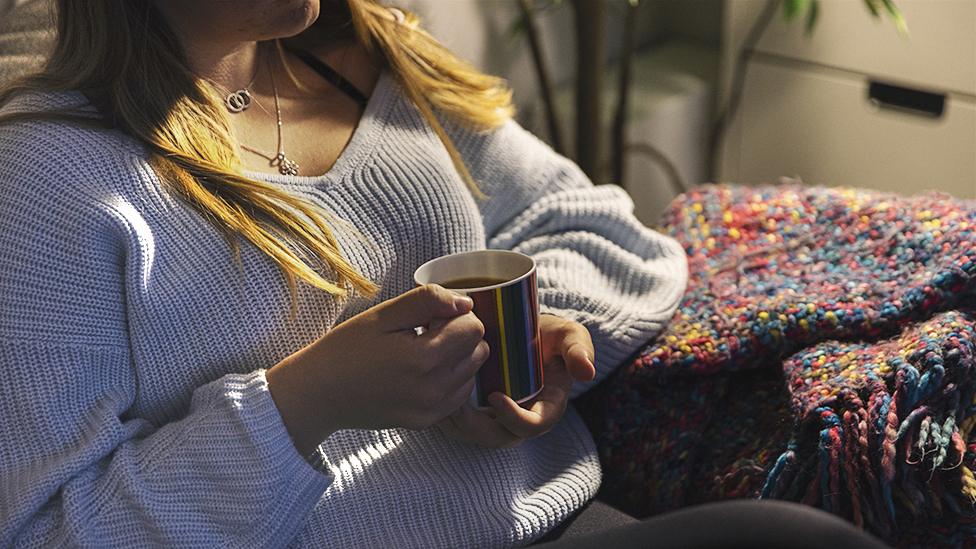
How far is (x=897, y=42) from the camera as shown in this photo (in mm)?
1676

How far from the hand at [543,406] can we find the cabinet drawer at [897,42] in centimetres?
100

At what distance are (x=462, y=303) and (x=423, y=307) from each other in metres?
0.03

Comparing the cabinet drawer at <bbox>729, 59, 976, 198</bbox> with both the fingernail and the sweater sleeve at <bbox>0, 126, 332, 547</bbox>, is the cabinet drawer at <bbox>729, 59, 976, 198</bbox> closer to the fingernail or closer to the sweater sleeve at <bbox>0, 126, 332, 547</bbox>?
the fingernail

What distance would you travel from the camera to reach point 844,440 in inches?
31.9

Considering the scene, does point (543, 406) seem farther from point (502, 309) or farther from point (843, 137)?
point (843, 137)

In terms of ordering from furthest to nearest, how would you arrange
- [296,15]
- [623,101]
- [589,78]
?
1. [623,101]
2. [589,78]
3. [296,15]

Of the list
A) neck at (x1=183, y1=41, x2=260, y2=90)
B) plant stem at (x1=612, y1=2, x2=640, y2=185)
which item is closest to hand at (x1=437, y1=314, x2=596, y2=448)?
neck at (x1=183, y1=41, x2=260, y2=90)

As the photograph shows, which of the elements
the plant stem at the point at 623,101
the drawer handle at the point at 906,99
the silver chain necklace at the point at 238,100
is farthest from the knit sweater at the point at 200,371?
the drawer handle at the point at 906,99

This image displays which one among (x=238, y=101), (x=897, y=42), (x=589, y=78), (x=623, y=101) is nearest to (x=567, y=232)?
(x=238, y=101)

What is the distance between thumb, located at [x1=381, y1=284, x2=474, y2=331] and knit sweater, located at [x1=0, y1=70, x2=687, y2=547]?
117mm

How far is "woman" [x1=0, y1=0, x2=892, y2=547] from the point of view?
76 cm

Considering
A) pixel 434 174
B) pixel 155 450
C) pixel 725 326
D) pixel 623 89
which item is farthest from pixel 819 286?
pixel 623 89

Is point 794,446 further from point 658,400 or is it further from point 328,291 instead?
point 328,291

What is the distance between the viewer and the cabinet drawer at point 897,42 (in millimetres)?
1611
